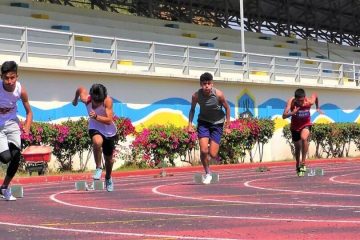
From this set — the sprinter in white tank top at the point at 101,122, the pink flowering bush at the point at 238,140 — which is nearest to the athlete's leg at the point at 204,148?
the sprinter in white tank top at the point at 101,122

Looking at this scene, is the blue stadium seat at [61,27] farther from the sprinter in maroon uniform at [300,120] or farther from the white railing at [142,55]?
the sprinter in maroon uniform at [300,120]

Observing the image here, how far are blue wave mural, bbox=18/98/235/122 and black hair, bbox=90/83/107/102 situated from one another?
9.83 metres

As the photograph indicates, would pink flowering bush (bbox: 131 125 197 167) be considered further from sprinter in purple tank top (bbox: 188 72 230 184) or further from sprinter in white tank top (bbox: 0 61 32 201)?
sprinter in white tank top (bbox: 0 61 32 201)

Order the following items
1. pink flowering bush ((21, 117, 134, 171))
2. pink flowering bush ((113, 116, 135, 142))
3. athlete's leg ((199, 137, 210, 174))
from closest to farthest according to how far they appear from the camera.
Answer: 1. athlete's leg ((199, 137, 210, 174))
2. pink flowering bush ((21, 117, 134, 171))
3. pink flowering bush ((113, 116, 135, 142))

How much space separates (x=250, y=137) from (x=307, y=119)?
35.0ft

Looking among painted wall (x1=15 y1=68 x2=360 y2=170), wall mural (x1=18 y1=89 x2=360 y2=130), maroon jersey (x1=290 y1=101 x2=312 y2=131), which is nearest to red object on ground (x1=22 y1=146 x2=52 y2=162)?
wall mural (x1=18 y1=89 x2=360 y2=130)

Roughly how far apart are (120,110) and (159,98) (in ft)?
7.26

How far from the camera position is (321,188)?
13.5m

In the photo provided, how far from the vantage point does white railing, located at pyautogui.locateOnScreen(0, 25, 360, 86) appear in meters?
25.0

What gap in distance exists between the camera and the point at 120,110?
25.8 metres

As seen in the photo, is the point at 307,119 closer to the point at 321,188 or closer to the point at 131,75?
the point at 321,188

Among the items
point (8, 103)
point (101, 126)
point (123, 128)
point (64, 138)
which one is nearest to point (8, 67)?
point (8, 103)

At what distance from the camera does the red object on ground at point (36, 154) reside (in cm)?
2014

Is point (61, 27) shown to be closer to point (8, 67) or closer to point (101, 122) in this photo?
point (101, 122)
